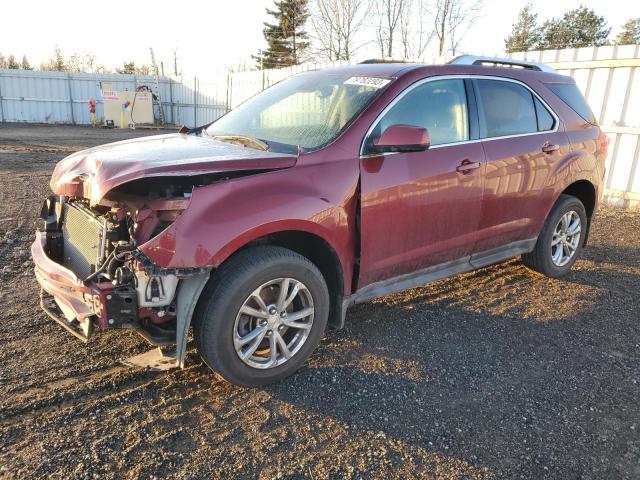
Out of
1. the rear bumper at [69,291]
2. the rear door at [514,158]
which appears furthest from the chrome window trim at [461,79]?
the rear bumper at [69,291]

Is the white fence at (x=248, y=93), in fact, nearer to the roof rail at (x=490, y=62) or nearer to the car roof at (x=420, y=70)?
the roof rail at (x=490, y=62)

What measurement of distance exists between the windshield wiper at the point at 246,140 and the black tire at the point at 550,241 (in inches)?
119

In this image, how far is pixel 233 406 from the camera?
289 cm

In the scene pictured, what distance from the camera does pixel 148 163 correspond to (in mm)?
2742

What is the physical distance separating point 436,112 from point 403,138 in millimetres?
733

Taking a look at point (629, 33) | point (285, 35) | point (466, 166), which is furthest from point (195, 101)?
point (629, 33)

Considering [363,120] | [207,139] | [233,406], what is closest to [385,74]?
[363,120]

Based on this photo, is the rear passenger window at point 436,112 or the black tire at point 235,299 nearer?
the black tire at point 235,299

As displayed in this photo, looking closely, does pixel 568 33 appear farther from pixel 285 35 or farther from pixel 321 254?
pixel 321 254

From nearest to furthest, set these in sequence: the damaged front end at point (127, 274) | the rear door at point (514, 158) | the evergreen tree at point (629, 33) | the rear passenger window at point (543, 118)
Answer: the damaged front end at point (127, 274) → the rear door at point (514, 158) → the rear passenger window at point (543, 118) → the evergreen tree at point (629, 33)

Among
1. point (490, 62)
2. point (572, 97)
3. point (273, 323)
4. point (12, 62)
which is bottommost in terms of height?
point (273, 323)

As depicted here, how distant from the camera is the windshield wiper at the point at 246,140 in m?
3.35

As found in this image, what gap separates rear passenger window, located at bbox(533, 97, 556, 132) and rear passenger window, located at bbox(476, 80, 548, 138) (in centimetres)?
5

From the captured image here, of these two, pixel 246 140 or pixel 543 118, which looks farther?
pixel 543 118
